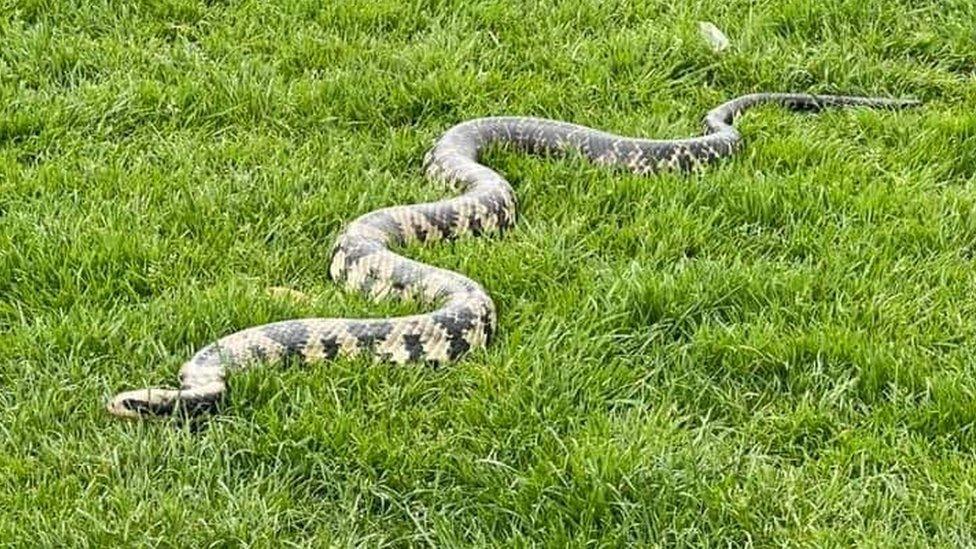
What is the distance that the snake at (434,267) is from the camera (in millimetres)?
5777

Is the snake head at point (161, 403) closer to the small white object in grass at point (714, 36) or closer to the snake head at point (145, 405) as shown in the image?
the snake head at point (145, 405)

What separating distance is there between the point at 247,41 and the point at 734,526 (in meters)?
5.54

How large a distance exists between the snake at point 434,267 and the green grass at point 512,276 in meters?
0.12

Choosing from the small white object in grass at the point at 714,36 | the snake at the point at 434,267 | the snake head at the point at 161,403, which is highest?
the snake head at the point at 161,403

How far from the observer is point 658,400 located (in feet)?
18.9

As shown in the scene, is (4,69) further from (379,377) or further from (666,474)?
(666,474)

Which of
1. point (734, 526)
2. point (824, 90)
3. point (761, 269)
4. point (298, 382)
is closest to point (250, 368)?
point (298, 382)

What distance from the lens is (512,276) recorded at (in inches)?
264

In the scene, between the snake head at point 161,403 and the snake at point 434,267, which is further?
the snake at point 434,267

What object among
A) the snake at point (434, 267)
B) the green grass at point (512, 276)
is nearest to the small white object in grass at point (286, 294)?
the green grass at point (512, 276)

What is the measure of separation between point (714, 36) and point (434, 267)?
145 inches

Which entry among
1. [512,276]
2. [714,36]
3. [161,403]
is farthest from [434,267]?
[714,36]

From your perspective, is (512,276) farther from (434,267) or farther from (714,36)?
(714,36)

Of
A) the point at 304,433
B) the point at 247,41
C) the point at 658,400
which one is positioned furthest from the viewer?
the point at 247,41
